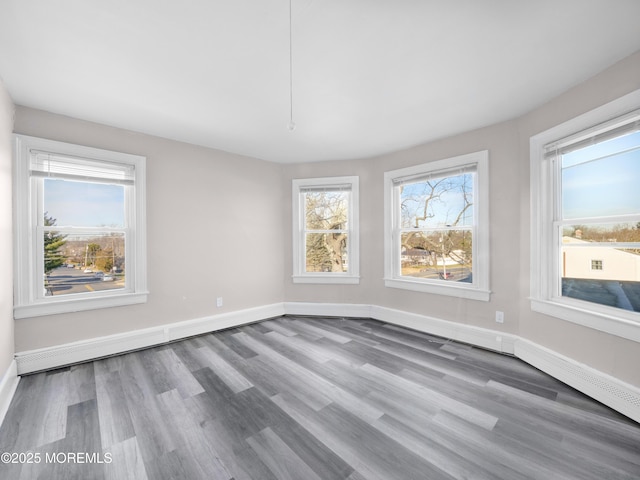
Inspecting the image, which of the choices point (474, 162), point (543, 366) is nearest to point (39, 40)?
point (474, 162)

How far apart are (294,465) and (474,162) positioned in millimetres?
3297

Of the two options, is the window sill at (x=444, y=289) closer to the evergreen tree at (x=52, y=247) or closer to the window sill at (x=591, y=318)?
the window sill at (x=591, y=318)

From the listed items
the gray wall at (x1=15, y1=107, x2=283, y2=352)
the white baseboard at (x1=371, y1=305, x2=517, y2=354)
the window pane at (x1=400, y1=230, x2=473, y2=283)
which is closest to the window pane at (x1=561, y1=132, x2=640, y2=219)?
the window pane at (x1=400, y1=230, x2=473, y2=283)

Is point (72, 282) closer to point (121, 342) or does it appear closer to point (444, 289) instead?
point (121, 342)

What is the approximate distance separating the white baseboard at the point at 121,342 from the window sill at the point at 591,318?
11.1 ft

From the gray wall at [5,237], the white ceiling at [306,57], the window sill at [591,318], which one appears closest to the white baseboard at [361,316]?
the gray wall at [5,237]

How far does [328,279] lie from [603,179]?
10.3 ft

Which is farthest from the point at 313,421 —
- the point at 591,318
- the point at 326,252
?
the point at 326,252

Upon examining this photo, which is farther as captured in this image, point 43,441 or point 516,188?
point 516,188

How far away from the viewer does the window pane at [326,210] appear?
425 cm

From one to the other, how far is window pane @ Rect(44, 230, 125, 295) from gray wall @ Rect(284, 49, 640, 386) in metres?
2.18

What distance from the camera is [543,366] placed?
248cm

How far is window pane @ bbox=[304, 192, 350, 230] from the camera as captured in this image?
13.9ft

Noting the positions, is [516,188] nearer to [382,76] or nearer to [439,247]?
[439,247]
